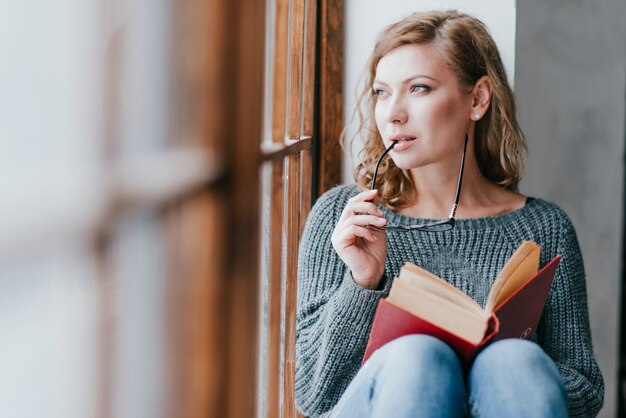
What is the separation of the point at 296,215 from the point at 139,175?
1.23 meters

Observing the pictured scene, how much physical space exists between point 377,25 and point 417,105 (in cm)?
41

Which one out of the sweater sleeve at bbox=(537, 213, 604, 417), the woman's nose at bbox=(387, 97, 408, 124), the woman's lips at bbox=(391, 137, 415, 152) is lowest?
the sweater sleeve at bbox=(537, 213, 604, 417)

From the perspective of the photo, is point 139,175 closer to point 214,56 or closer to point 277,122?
point 214,56

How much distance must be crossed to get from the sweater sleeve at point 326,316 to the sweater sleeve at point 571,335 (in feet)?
1.22

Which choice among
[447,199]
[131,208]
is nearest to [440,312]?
[447,199]

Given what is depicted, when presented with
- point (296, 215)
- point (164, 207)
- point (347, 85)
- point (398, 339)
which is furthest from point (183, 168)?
point (347, 85)

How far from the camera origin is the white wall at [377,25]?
1.84m

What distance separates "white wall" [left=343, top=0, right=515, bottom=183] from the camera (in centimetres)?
184

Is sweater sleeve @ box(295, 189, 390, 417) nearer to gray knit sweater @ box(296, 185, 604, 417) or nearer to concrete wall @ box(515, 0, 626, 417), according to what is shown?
gray knit sweater @ box(296, 185, 604, 417)

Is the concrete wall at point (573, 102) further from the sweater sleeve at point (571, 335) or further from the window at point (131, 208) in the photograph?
the window at point (131, 208)

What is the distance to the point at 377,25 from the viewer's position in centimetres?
188

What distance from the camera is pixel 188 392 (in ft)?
1.69

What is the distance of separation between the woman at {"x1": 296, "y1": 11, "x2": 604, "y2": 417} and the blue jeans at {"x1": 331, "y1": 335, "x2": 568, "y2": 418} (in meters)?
0.25

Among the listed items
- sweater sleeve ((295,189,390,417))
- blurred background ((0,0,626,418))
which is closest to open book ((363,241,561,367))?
sweater sleeve ((295,189,390,417))
